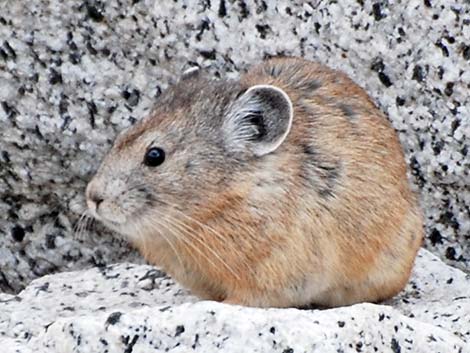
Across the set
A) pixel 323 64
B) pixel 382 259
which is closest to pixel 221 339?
pixel 382 259

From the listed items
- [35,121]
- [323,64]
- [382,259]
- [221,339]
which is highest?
[323,64]

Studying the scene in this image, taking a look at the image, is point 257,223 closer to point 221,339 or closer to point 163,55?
point 221,339

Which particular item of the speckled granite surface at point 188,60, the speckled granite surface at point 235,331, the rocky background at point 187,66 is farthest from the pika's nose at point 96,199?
the speckled granite surface at point 188,60

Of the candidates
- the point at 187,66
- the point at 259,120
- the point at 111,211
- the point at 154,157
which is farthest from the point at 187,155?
the point at 187,66

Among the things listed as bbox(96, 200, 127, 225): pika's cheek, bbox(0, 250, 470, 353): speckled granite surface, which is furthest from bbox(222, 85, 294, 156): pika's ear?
bbox(0, 250, 470, 353): speckled granite surface

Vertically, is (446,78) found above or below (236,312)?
above

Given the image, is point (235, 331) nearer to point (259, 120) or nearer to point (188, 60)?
point (259, 120)

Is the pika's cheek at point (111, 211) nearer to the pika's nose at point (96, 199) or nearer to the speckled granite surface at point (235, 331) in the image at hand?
the pika's nose at point (96, 199)
